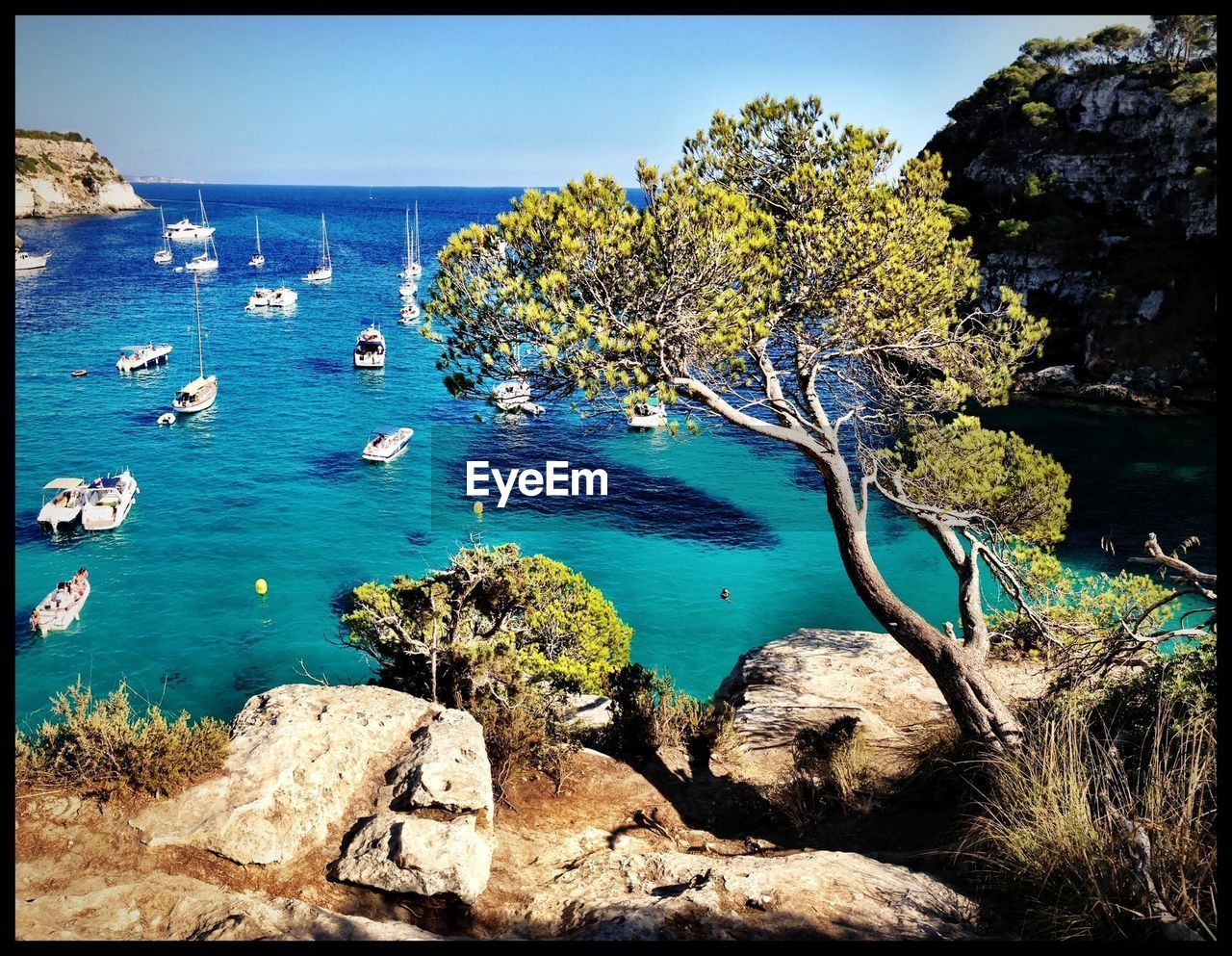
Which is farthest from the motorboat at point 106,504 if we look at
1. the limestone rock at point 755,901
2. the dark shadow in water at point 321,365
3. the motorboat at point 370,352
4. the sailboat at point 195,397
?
the limestone rock at point 755,901

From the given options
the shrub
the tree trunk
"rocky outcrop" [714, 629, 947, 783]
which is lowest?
"rocky outcrop" [714, 629, 947, 783]

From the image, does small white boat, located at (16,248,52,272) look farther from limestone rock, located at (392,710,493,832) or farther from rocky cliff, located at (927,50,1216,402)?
limestone rock, located at (392,710,493,832)

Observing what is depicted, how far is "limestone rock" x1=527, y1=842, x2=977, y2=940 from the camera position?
5.74 m

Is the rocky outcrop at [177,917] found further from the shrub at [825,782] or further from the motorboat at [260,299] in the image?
the motorboat at [260,299]

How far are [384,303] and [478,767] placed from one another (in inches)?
3167

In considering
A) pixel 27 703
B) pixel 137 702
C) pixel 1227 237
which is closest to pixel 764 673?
pixel 1227 237

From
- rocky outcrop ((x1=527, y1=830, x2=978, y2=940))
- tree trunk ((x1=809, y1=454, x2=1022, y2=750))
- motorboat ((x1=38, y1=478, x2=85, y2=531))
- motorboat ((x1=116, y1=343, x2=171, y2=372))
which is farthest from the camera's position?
motorboat ((x1=116, y1=343, x2=171, y2=372))

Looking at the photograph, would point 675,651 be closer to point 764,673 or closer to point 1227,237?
point 764,673

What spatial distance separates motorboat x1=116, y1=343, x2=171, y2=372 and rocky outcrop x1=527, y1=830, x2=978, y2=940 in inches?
2264

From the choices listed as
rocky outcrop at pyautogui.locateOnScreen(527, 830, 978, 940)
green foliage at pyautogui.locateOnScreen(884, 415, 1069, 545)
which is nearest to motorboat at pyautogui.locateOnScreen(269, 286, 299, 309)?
green foliage at pyautogui.locateOnScreen(884, 415, 1069, 545)

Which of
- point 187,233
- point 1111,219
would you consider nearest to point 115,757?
point 1111,219

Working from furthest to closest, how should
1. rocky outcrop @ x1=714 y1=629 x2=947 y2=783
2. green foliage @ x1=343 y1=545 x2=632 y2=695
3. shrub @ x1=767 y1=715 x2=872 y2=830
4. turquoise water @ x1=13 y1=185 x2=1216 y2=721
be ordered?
turquoise water @ x1=13 y1=185 x2=1216 y2=721, rocky outcrop @ x1=714 y1=629 x2=947 y2=783, green foliage @ x1=343 y1=545 x2=632 y2=695, shrub @ x1=767 y1=715 x2=872 y2=830

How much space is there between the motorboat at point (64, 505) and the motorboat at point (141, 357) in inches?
915

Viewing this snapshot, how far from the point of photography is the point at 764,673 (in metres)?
15.1
